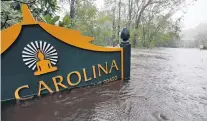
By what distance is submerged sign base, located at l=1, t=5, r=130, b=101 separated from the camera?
3.07 m

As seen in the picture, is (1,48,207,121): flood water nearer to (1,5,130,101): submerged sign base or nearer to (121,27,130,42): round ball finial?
(1,5,130,101): submerged sign base

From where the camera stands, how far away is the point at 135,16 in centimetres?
2259

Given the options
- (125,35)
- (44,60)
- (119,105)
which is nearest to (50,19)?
(44,60)

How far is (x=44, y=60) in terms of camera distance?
334 centimetres

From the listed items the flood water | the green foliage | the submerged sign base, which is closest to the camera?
the flood water

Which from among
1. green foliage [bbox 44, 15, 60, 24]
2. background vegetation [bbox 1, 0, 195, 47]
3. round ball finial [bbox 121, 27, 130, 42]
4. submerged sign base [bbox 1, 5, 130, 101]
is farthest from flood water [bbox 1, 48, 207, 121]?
background vegetation [bbox 1, 0, 195, 47]

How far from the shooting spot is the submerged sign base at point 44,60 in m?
3.07

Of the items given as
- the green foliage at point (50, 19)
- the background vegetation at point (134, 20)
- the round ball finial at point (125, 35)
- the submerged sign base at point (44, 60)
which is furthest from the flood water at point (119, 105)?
the background vegetation at point (134, 20)

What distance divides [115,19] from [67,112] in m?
23.9

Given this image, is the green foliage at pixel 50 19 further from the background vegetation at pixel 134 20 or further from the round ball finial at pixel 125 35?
the background vegetation at pixel 134 20

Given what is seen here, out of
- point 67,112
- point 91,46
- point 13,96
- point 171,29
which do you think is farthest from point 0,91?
point 171,29

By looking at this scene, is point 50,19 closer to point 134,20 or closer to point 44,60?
point 44,60

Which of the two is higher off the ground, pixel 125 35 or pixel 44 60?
pixel 125 35

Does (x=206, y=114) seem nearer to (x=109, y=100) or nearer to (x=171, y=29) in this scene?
(x=109, y=100)
